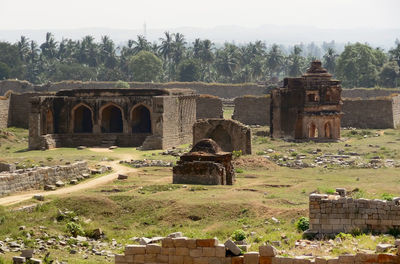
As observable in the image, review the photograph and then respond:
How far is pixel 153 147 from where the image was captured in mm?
50562

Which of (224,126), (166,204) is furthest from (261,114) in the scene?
(166,204)

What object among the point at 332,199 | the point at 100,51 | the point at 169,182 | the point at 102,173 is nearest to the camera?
the point at 332,199

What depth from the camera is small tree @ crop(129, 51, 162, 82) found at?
11356 cm

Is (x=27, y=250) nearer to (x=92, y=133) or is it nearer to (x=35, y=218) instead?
(x=35, y=218)

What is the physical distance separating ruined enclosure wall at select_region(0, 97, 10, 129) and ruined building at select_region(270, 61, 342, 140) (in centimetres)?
1895

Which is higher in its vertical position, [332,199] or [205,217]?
[332,199]

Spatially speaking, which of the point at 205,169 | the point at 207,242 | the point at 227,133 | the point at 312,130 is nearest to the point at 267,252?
the point at 207,242

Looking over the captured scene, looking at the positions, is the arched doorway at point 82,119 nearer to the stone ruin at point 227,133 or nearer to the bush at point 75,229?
the stone ruin at point 227,133

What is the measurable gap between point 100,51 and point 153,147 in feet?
260

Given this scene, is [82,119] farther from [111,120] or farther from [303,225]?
[303,225]

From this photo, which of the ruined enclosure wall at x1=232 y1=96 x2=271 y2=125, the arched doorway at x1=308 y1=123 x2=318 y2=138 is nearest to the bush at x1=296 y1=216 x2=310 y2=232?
the arched doorway at x1=308 y1=123 x2=318 y2=138

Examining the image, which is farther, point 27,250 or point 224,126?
point 224,126

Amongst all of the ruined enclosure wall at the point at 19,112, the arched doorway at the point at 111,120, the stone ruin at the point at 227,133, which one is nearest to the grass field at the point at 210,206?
the stone ruin at the point at 227,133

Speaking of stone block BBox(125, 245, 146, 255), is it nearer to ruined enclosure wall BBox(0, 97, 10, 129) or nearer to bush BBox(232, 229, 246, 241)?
bush BBox(232, 229, 246, 241)
